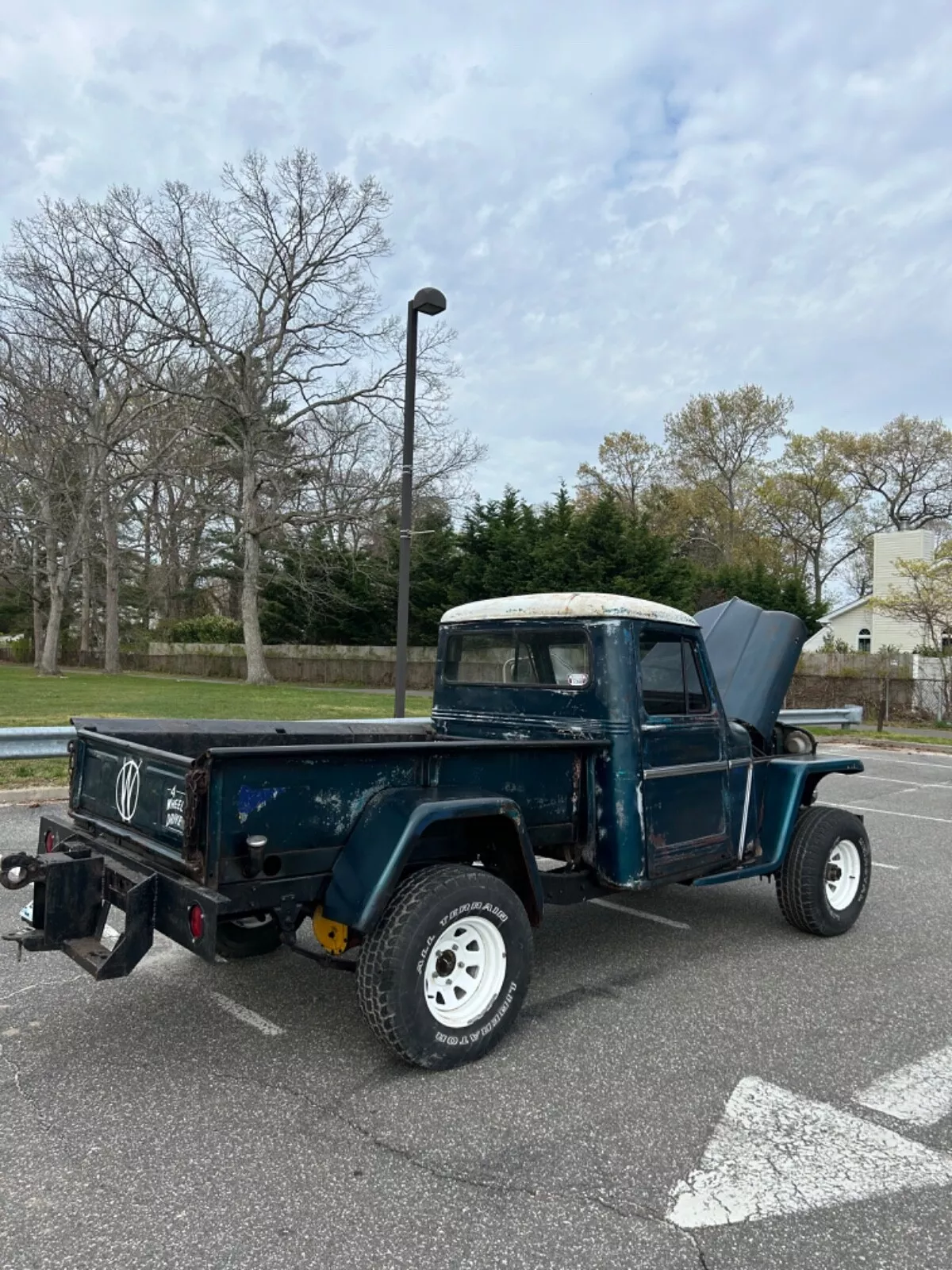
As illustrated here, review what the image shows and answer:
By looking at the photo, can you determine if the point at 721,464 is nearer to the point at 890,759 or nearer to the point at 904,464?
the point at 904,464

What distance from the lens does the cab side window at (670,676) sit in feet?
14.8

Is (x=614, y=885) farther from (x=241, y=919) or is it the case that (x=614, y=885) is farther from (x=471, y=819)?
(x=241, y=919)

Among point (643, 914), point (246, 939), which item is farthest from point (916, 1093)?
point (246, 939)

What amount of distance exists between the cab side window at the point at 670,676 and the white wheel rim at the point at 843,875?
57.6 inches

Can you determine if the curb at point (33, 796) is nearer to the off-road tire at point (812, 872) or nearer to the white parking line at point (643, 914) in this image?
the white parking line at point (643, 914)

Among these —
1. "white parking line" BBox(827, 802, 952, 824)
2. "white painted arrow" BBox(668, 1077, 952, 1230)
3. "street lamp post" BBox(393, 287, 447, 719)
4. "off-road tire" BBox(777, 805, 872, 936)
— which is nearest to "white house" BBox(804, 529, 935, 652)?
"white parking line" BBox(827, 802, 952, 824)

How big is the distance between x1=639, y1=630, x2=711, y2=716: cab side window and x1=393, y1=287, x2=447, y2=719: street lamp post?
661cm

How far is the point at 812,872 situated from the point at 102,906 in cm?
369

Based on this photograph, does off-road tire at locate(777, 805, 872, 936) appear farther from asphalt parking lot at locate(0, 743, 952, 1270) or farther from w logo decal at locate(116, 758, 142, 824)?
w logo decal at locate(116, 758, 142, 824)

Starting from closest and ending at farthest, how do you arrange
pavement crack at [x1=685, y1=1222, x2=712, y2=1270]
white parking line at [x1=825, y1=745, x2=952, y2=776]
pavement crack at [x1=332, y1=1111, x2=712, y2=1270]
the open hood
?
pavement crack at [x1=685, y1=1222, x2=712, y2=1270]
pavement crack at [x1=332, y1=1111, x2=712, y2=1270]
the open hood
white parking line at [x1=825, y1=745, x2=952, y2=776]

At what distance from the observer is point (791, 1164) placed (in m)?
2.96

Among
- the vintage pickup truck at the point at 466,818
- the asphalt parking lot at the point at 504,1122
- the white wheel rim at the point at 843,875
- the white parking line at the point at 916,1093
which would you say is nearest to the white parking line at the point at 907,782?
the white wheel rim at the point at 843,875

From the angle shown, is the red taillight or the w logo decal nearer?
the red taillight

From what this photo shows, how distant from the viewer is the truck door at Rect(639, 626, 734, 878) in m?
4.34
